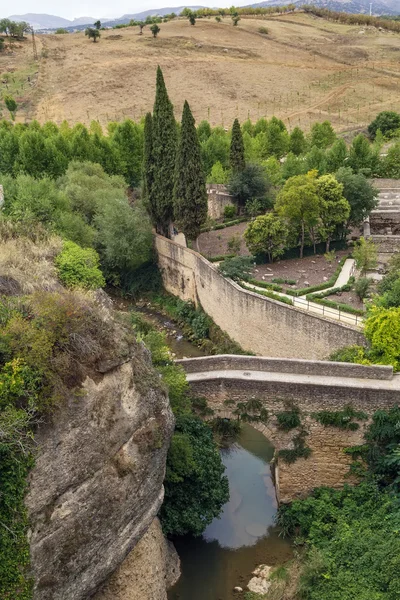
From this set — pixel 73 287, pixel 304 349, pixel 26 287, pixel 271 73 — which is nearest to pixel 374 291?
pixel 304 349

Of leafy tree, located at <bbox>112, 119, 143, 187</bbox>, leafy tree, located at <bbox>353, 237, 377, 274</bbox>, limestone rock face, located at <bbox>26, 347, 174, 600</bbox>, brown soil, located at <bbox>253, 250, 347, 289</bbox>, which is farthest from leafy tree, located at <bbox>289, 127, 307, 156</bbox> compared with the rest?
limestone rock face, located at <bbox>26, 347, 174, 600</bbox>

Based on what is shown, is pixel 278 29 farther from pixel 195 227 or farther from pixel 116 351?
pixel 116 351

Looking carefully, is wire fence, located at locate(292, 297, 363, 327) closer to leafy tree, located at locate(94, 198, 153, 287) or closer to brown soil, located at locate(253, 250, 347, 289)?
brown soil, located at locate(253, 250, 347, 289)

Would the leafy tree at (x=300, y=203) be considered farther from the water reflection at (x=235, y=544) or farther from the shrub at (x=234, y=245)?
the water reflection at (x=235, y=544)

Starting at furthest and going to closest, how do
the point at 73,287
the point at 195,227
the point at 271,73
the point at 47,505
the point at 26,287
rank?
1. the point at 271,73
2. the point at 195,227
3. the point at 73,287
4. the point at 26,287
5. the point at 47,505

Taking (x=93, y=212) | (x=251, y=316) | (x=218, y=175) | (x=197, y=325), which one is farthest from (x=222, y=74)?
(x=251, y=316)

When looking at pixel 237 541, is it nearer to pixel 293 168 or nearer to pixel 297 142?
pixel 293 168
